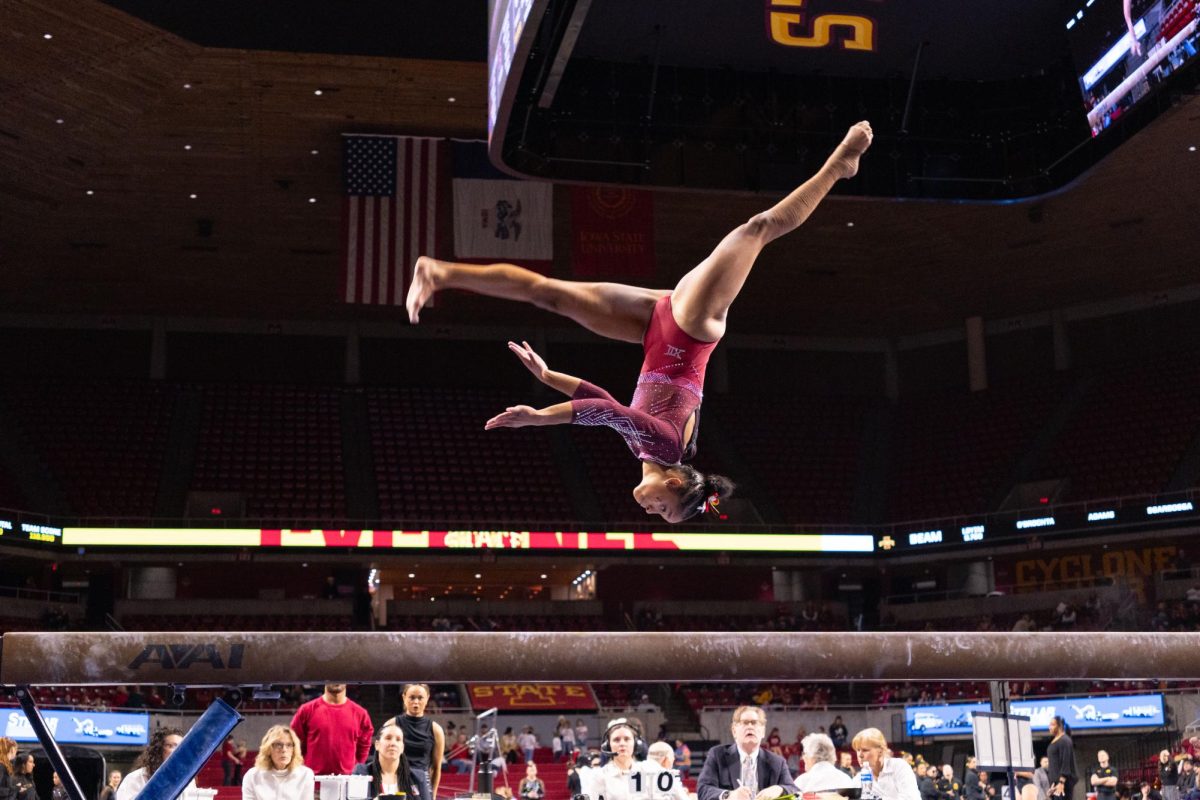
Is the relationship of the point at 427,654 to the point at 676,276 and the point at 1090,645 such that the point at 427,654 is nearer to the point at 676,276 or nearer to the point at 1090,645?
the point at 1090,645

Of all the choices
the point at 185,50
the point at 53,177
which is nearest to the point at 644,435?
the point at 185,50

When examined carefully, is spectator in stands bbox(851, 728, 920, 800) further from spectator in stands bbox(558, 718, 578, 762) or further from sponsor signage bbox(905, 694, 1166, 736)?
spectator in stands bbox(558, 718, 578, 762)

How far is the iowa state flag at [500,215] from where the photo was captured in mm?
18109

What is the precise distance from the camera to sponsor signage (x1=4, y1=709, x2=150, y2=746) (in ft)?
57.2

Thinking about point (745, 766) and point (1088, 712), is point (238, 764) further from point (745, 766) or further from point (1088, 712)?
point (1088, 712)

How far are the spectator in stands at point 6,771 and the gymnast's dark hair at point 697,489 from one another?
5.31 meters

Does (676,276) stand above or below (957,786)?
above

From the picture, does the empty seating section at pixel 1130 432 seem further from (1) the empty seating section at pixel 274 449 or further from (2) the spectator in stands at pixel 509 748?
(1) the empty seating section at pixel 274 449

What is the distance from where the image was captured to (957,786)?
1450 centimetres

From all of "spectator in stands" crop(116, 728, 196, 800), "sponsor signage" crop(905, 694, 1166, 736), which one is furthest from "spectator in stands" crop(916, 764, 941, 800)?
"spectator in stands" crop(116, 728, 196, 800)

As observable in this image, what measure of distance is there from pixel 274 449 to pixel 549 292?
77.0 ft

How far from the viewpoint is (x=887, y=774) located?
7477 millimetres

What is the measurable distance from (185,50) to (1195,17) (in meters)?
12.1

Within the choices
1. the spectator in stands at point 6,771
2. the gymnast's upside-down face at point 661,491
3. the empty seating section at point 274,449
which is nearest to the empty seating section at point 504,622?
the empty seating section at point 274,449
